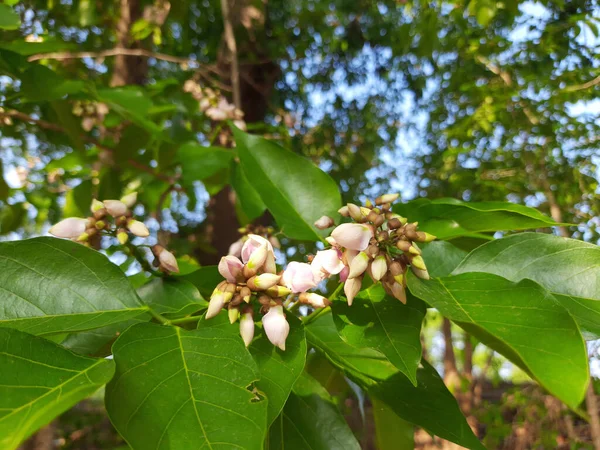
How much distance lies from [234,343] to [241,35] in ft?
12.4

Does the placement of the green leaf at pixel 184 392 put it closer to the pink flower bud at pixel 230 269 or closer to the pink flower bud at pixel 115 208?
the pink flower bud at pixel 230 269

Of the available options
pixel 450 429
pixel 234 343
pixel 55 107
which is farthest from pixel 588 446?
pixel 55 107

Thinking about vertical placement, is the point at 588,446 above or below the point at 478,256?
below

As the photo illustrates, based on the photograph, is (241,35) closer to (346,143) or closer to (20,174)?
(346,143)

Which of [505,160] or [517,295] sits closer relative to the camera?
[517,295]

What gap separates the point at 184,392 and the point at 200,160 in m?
1.13

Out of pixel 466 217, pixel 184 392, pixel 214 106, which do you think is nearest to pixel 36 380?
pixel 184 392

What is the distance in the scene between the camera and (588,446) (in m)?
2.74

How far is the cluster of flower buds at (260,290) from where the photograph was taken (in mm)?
644

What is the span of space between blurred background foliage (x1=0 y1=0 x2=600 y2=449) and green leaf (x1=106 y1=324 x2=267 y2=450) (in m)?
0.71

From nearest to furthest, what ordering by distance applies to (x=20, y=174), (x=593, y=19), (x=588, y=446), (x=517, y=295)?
(x=517, y=295) → (x=593, y=19) → (x=588, y=446) → (x=20, y=174)

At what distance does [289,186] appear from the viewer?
95cm

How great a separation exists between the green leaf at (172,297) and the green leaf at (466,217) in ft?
1.22

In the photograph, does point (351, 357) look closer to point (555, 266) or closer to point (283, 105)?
point (555, 266)
